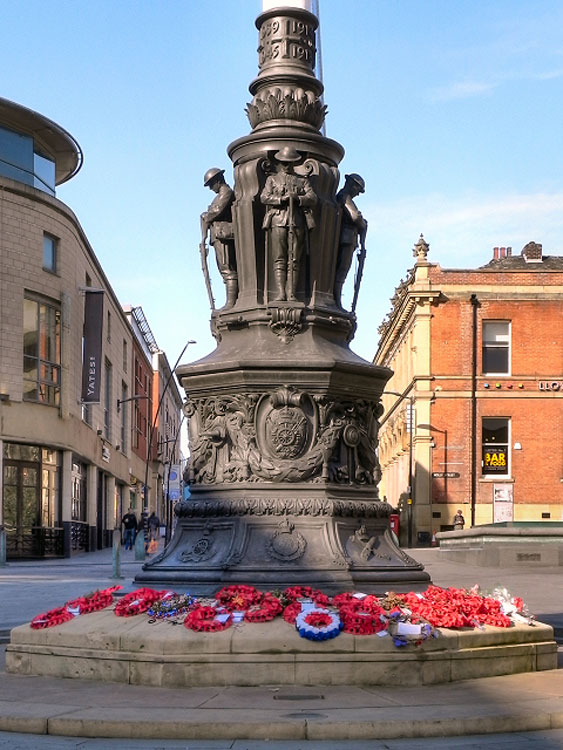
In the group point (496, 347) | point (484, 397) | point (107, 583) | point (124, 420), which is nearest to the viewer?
point (107, 583)

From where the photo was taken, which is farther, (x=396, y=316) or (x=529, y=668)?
(x=396, y=316)

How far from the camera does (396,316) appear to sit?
62.7 m

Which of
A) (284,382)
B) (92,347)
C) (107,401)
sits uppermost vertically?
(92,347)

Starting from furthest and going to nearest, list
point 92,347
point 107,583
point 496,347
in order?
point 496,347 < point 92,347 < point 107,583

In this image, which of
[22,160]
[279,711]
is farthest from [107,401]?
[279,711]

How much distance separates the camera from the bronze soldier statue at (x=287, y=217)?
38.7 ft

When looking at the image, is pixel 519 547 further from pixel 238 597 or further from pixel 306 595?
pixel 238 597

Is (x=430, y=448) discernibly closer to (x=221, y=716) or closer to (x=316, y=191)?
(x=316, y=191)

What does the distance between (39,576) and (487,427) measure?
3025 centimetres

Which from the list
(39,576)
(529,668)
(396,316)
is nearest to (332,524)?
(529,668)

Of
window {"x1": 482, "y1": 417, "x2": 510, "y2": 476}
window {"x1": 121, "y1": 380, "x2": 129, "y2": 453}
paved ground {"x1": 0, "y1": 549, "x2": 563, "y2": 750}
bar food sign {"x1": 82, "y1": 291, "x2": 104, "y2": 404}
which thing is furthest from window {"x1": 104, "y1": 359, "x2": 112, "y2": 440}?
paved ground {"x1": 0, "y1": 549, "x2": 563, "y2": 750}

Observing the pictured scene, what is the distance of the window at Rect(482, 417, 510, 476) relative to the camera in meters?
53.8

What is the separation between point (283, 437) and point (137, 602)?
Answer: 2.26 meters

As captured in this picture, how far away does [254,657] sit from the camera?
29.7ft
